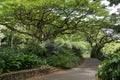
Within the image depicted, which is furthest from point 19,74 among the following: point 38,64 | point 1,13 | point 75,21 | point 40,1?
point 75,21

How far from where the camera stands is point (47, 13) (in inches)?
693

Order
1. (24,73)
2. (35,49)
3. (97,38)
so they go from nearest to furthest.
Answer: (24,73) → (35,49) → (97,38)

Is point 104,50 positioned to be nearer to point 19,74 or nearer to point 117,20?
point 117,20

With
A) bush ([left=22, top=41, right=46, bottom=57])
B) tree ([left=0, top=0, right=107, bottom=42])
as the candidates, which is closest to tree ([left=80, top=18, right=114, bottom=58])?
tree ([left=0, top=0, right=107, bottom=42])

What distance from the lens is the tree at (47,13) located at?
1559 cm

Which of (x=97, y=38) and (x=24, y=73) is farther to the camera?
(x=97, y=38)

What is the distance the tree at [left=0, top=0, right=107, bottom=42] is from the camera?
1559cm

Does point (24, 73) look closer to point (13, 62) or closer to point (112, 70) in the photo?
point (13, 62)

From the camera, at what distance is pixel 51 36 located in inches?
777

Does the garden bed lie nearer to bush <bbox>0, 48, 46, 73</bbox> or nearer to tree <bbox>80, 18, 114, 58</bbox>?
bush <bbox>0, 48, 46, 73</bbox>

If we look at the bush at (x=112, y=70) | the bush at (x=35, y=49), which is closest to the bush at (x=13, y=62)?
the bush at (x=35, y=49)

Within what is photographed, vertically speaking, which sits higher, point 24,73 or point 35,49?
point 35,49

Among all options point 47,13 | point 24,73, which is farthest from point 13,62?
point 47,13

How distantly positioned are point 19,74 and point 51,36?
9689 mm
